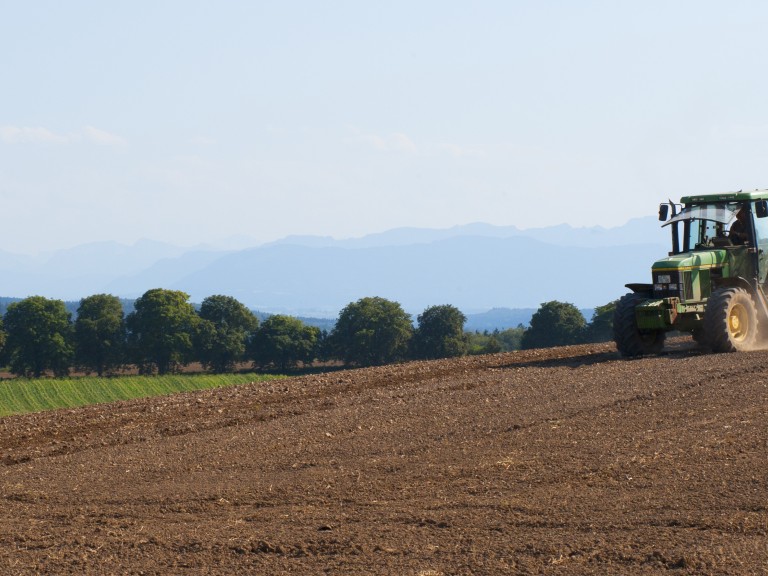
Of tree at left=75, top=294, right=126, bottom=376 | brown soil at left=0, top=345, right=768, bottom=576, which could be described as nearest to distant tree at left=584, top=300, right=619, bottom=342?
tree at left=75, top=294, right=126, bottom=376

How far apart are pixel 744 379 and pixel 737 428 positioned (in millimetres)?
4123

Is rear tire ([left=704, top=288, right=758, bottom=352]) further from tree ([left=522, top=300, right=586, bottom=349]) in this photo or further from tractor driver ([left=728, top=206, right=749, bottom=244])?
tree ([left=522, top=300, right=586, bottom=349])

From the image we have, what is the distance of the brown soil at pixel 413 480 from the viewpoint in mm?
8164

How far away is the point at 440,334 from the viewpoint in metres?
75.4

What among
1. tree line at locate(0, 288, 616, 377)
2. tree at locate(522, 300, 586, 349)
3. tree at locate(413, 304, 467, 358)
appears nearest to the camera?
tree at locate(522, 300, 586, 349)

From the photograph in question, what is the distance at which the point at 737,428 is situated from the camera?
12125 mm

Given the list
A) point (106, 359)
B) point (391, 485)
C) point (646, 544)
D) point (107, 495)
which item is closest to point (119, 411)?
point (107, 495)

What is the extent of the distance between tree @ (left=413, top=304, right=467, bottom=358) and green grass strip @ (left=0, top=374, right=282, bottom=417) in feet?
88.9

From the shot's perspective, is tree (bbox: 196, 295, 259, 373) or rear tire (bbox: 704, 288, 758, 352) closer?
rear tire (bbox: 704, 288, 758, 352)

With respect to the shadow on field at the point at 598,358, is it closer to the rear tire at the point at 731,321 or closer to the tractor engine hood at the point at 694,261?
the rear tire at the point at 731,321

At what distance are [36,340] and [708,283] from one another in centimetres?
6099

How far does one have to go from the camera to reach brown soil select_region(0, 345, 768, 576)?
816 centimetres

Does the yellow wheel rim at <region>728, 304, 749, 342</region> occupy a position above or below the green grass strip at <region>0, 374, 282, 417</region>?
above

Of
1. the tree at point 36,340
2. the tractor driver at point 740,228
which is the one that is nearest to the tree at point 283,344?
the tree at point 36,340
